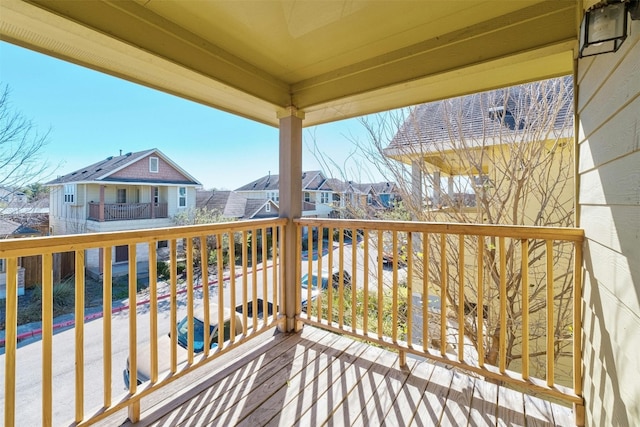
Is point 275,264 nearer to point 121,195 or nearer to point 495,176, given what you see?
point 121,195

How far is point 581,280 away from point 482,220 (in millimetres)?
1759

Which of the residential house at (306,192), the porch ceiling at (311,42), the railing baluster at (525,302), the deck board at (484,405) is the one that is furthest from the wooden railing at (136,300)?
the railing baluster at (525,302)

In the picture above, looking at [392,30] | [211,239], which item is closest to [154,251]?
[211,239]

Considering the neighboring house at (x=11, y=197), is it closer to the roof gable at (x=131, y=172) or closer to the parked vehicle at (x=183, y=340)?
the roof gable at (x=131, y=172)

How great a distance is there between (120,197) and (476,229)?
2.21m

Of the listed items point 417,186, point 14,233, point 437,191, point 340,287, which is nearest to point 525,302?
point 340,287

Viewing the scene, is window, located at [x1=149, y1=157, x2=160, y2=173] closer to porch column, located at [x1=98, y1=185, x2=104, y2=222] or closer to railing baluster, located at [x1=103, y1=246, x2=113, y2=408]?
porch column, located at [x1=98, y1=185, x2=104, y2=222]

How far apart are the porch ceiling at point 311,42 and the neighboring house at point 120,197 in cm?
62

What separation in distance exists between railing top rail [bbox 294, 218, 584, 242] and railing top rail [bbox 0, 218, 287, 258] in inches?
36.6

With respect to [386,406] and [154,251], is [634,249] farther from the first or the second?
[154,251]

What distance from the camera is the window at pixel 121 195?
5.61ft

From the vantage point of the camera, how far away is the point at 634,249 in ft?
3.07

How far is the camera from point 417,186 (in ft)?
11.5

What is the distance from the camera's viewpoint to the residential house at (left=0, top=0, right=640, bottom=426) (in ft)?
A: 3.51
